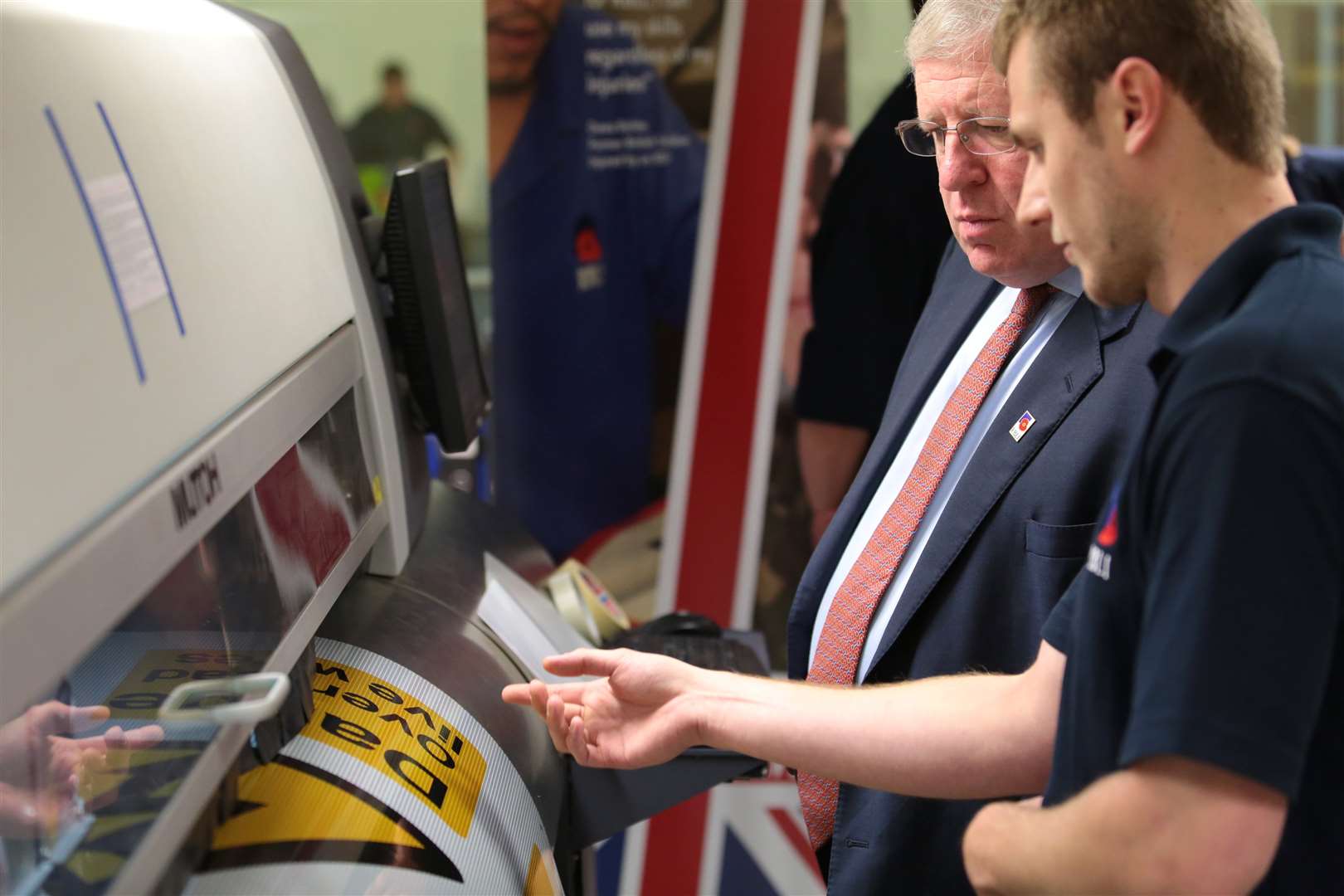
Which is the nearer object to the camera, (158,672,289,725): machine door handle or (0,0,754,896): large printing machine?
(0,0,754,896): large printing machine

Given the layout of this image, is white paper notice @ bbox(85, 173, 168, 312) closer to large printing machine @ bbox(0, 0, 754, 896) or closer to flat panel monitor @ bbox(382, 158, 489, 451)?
large printing machine @ bbox(0, 0, 754, 896)

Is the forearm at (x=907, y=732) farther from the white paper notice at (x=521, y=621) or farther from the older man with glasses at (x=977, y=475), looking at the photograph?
the white paper notice at (x=521, y=621)

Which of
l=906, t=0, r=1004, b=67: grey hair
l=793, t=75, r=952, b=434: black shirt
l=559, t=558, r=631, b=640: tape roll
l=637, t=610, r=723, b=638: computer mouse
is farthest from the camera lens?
l=793, t=75, r=952, b=434: black shirt

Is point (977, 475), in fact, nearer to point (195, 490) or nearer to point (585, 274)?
point (195, 490)

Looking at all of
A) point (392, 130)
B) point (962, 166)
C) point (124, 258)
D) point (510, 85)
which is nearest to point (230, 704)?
point (124, 258)

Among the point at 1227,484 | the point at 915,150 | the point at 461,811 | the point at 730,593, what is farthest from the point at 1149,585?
the point at 730,593

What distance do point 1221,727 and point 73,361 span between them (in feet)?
2.40

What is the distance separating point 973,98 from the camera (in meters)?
1.39

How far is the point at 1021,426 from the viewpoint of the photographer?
52.4 inches

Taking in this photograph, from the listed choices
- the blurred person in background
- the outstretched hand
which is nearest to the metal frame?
the outstretched hand

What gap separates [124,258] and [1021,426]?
2.84 ft

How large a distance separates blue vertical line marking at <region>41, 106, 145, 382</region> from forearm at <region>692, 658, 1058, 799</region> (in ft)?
1.98

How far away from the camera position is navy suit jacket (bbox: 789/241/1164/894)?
1267 mm

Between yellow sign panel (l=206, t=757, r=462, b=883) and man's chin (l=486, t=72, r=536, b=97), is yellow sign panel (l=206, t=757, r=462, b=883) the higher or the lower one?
the lower one
